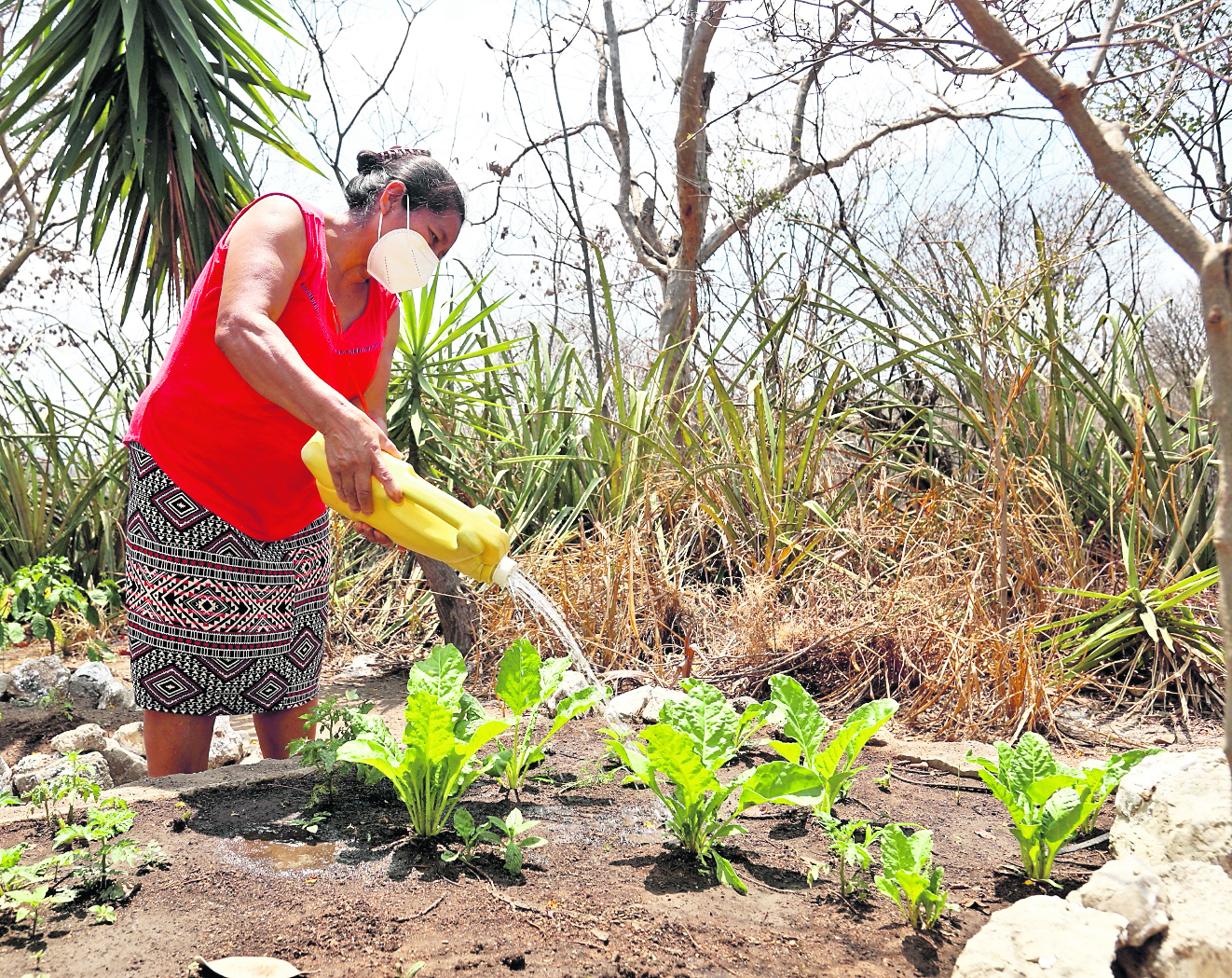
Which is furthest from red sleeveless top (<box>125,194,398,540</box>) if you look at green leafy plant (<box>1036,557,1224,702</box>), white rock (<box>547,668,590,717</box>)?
green leafy plant (<box>1036,557,1224,702</box>)

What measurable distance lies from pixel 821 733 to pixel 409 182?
1.49 m

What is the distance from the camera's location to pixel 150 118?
3.72 metres

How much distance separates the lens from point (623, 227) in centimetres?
731

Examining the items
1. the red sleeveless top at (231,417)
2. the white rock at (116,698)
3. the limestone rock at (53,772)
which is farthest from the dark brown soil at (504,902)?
the white rock at (116,698)

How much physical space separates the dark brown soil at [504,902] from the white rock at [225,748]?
0.94m

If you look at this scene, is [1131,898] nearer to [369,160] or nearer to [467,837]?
[467,837]

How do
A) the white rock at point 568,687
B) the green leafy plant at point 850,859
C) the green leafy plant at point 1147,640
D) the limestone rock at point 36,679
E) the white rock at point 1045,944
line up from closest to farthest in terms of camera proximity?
the white rock at point 1045,944
the green leafy plant at point 850,859
the white rock at point 568,687
the green leafy plant at point 1147,640
the limestone rock at point 36,679

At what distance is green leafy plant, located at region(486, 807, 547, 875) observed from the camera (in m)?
1.42

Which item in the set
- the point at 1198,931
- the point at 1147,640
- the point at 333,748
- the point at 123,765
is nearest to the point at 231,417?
the point at 333,748

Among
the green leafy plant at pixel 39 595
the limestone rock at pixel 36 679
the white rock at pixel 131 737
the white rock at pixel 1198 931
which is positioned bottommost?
the white rock at pixel 1198 931

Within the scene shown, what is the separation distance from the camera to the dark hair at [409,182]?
6.43 ft

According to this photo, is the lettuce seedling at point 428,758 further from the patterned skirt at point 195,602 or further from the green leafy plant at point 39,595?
the green leafy plant at point 39,595

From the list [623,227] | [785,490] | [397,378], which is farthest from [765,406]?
[623,227]

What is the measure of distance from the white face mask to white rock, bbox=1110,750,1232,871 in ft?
5.77
